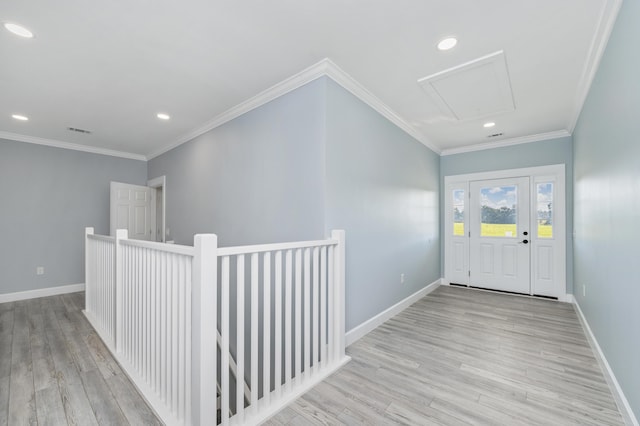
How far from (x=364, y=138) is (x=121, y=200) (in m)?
4.51

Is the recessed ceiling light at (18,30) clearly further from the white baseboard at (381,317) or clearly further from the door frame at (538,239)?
the door frame at (538,239)

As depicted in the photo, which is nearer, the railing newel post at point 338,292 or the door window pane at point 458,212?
the railing newel post at point 338,292

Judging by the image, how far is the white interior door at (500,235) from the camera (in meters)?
4.43

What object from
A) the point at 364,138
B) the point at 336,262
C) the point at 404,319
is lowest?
the point at 404,319

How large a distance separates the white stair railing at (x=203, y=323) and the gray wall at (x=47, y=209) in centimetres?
283

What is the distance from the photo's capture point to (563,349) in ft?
8.20

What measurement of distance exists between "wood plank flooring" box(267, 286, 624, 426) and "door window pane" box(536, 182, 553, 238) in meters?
1.50

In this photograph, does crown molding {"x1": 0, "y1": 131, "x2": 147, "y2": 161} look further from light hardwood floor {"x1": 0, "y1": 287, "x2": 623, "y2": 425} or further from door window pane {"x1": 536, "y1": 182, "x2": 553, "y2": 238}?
door window pane {"x1": 536, "y1": 182, "x2": 553, "y2": 238}

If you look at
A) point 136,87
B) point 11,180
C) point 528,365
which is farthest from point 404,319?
point 11,180

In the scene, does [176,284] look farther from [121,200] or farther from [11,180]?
[11,180]

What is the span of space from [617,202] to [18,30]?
438 cm

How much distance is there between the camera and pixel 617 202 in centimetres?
182

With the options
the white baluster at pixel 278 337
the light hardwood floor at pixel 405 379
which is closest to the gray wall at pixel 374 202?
the light hardwood floor at pixel 405 379

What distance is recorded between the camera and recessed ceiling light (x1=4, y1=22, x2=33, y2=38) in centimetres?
194
